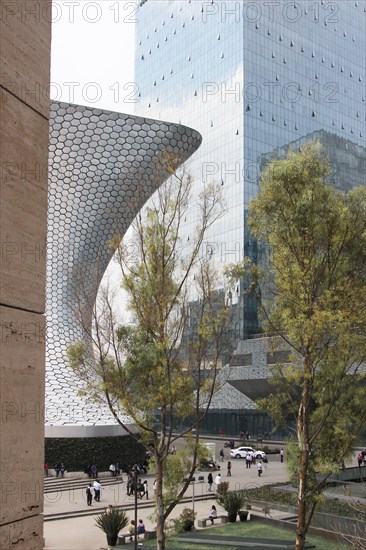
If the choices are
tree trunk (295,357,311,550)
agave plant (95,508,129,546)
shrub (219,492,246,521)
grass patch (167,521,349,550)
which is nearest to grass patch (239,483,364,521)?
grass patch (167,521,349,550)

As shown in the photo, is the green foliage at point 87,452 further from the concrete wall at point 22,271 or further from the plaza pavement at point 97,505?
the concrete wall at point 22,271

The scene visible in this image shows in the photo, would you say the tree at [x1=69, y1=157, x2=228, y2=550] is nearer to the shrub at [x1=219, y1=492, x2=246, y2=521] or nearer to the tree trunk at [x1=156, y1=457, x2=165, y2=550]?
the tree trunk at [x1=156, y1=457, x2=165, y2=550]

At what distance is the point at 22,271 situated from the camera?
286cm

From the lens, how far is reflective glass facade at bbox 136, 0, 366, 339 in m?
66.1

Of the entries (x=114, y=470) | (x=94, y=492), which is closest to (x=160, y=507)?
(x=94, y=492)

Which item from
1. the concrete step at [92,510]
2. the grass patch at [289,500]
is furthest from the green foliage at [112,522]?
the grass patch at [289,500]

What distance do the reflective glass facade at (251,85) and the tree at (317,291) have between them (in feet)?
154

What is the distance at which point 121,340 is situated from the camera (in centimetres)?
1277

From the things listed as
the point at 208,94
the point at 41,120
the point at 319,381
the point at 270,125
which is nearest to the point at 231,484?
the point at 319,381

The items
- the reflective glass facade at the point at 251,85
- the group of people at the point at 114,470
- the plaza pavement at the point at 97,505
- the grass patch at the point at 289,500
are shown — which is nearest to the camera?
the plaza pavement at the point at 97,505

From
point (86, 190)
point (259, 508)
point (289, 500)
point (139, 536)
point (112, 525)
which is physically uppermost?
point (86, 190)

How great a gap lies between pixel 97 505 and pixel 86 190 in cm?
1564

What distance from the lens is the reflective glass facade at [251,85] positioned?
66125mm

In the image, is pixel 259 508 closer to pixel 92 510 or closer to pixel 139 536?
pixel 92 510
